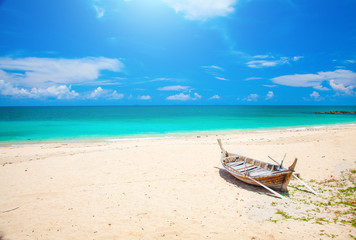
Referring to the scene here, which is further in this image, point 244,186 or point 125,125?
point 125,125

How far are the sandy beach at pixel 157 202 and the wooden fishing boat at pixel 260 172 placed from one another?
490 millimetres

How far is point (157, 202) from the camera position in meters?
7.98

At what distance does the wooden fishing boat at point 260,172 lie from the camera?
8.32m

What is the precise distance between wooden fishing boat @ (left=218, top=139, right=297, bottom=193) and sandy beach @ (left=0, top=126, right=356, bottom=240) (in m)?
0.49

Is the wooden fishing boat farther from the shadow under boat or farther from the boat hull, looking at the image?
the shadow under boat

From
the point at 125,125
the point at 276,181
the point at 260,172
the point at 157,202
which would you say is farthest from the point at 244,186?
the point at 125,125

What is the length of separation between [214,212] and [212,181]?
310 cm

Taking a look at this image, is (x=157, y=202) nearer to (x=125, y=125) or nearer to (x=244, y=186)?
(x=244, y=186)

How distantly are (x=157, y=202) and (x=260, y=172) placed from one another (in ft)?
16.9


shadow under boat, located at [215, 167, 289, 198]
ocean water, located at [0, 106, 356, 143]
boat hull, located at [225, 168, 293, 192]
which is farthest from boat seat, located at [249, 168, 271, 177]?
ocean water, located at [0, 106, 356, 143]

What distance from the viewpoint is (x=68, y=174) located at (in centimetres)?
1128

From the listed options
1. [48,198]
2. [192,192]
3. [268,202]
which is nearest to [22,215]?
[48,198]

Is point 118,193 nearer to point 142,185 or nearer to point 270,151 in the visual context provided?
point 142,185

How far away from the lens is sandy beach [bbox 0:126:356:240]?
598 cm
